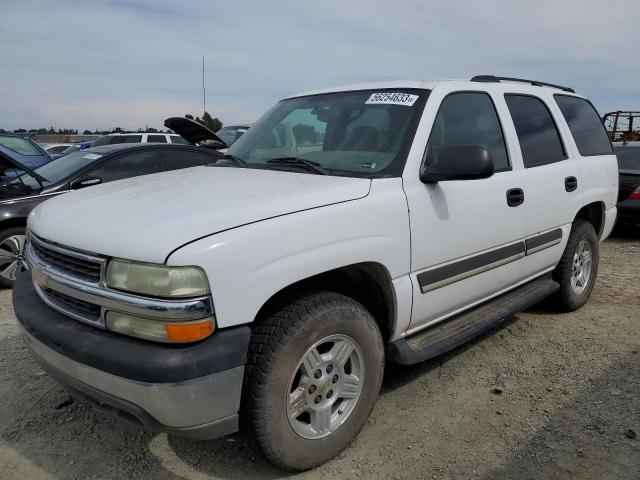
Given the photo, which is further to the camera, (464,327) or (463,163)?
(464,327)

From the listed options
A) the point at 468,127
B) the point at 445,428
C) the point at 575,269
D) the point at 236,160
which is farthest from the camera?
the point at 575,269

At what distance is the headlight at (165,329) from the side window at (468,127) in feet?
5.30

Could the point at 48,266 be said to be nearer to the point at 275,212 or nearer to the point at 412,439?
the point at 275,212

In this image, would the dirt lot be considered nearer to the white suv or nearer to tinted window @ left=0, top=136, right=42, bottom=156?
the white suv

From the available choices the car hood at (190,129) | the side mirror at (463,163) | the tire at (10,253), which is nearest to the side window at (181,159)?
the car hood at (190,129)

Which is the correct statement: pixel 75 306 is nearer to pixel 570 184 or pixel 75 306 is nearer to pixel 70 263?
pixel 70 263

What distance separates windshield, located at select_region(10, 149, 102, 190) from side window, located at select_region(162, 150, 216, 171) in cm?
86

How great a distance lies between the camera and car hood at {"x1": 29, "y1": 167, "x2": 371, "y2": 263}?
213 centimetres

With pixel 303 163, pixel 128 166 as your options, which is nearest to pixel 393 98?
pixel 303 163

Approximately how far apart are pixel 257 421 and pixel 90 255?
979 millimetres

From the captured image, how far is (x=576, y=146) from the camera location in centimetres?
443

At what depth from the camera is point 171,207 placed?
7.86ft

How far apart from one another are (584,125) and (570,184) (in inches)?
35.6

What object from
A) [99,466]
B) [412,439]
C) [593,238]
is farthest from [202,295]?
[593,238]
